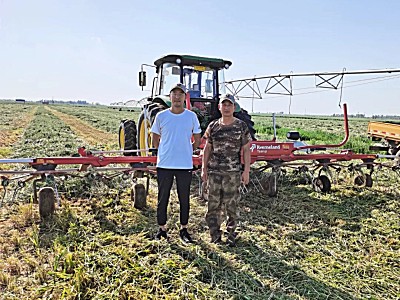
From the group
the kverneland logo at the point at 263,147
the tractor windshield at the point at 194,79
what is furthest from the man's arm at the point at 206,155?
the tractor windshield at the point at 194,79

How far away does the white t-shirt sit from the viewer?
394cm

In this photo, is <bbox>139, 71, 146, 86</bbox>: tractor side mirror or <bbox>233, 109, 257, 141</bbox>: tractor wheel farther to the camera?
<bbox>139, 71, 146, 86</bbox>: tractor side mirror

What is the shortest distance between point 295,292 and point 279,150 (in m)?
2.91

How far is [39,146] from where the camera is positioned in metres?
11.0

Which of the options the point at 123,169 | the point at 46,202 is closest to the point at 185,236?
the point at 123,169

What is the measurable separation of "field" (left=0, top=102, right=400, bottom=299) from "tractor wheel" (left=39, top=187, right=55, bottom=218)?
10cm

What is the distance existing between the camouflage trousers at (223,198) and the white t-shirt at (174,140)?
0.36m

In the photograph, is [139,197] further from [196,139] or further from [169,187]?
[196,139]

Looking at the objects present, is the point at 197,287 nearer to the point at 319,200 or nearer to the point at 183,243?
the point at 183,243

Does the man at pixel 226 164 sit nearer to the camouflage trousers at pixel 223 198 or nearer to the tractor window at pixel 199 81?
the camouflage trousers at pixel 223 198

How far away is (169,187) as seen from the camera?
4.04 m

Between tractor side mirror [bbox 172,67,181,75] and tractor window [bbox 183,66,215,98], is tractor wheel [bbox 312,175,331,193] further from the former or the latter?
tractor side mirror [bbox 172,67,181,75]

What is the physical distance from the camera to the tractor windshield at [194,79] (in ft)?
23.6

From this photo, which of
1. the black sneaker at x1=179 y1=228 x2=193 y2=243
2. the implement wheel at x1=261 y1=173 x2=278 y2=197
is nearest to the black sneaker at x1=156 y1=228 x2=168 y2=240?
the black sneaker at x1=179 y1=228 x2=193 y2=243
